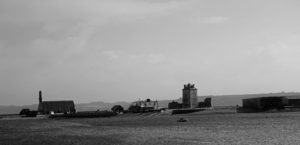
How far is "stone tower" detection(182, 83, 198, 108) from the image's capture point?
464 feet

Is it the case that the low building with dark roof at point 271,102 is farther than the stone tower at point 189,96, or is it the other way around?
the stone tower at point 189,96

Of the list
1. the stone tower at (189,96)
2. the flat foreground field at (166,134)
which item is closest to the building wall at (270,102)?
the stone tower at (189,96)

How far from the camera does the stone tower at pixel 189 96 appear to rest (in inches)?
5573

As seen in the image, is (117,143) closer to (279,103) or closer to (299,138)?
(299,138)

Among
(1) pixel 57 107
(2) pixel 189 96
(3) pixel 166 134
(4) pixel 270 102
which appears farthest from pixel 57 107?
(3) pixel 166 134

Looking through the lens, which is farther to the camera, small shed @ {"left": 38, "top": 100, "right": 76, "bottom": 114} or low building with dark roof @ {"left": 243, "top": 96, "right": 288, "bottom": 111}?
small shed @ {"left": 38, "top": 100, "right": 76, "bottom": 114}

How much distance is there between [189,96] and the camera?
144875 mm

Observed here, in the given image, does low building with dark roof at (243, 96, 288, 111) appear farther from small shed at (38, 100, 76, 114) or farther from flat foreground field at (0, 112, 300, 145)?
small shed at (38, 100, 76, 114)

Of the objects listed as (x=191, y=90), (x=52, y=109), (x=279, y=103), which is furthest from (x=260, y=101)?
(x=52, y=109)

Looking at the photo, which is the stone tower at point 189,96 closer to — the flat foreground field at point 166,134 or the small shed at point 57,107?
the small shed at point 57,107

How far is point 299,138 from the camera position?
51656 millimetres

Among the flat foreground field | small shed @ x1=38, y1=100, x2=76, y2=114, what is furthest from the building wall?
small shed @ x1=38, y1=100, x2=76, y2=114

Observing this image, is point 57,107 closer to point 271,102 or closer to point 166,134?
point 271,102

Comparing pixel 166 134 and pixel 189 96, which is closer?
pixel 166 134
